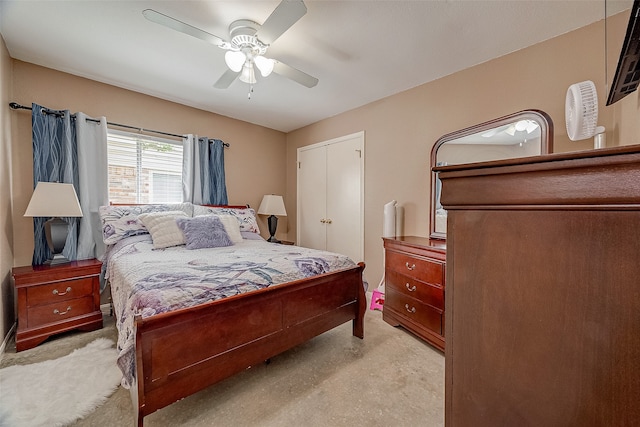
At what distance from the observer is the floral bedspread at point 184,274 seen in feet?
4.37

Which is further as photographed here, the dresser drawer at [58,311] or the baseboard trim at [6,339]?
the dresser drawer at [58,311]

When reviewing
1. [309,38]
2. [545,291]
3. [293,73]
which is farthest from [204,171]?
[545,291]

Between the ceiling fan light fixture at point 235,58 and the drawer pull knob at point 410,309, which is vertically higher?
the ceiling fan light fixture at point 235,58

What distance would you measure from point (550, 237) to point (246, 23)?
216 centimetres

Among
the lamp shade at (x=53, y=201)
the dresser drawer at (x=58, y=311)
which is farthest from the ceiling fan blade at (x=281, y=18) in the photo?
the dresser drawer at (x=58, y=311)

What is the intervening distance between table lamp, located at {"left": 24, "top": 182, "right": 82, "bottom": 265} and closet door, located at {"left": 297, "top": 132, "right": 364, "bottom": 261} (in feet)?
9.05

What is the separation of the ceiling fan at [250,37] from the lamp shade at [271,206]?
6.46ft

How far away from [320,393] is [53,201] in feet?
8.70

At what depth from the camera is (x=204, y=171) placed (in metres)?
3.47

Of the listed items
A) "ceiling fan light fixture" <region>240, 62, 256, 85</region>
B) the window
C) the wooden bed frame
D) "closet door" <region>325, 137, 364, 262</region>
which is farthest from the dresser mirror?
the window

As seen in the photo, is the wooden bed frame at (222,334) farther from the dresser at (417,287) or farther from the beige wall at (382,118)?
the beige wall at (382,118)

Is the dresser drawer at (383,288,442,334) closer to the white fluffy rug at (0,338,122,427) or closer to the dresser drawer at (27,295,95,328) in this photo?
the white fluffy rug at (0,338,122,427)

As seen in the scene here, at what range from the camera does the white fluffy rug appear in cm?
142

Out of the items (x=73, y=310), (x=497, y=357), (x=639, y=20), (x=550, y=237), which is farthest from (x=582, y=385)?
(x=73, y=310)
